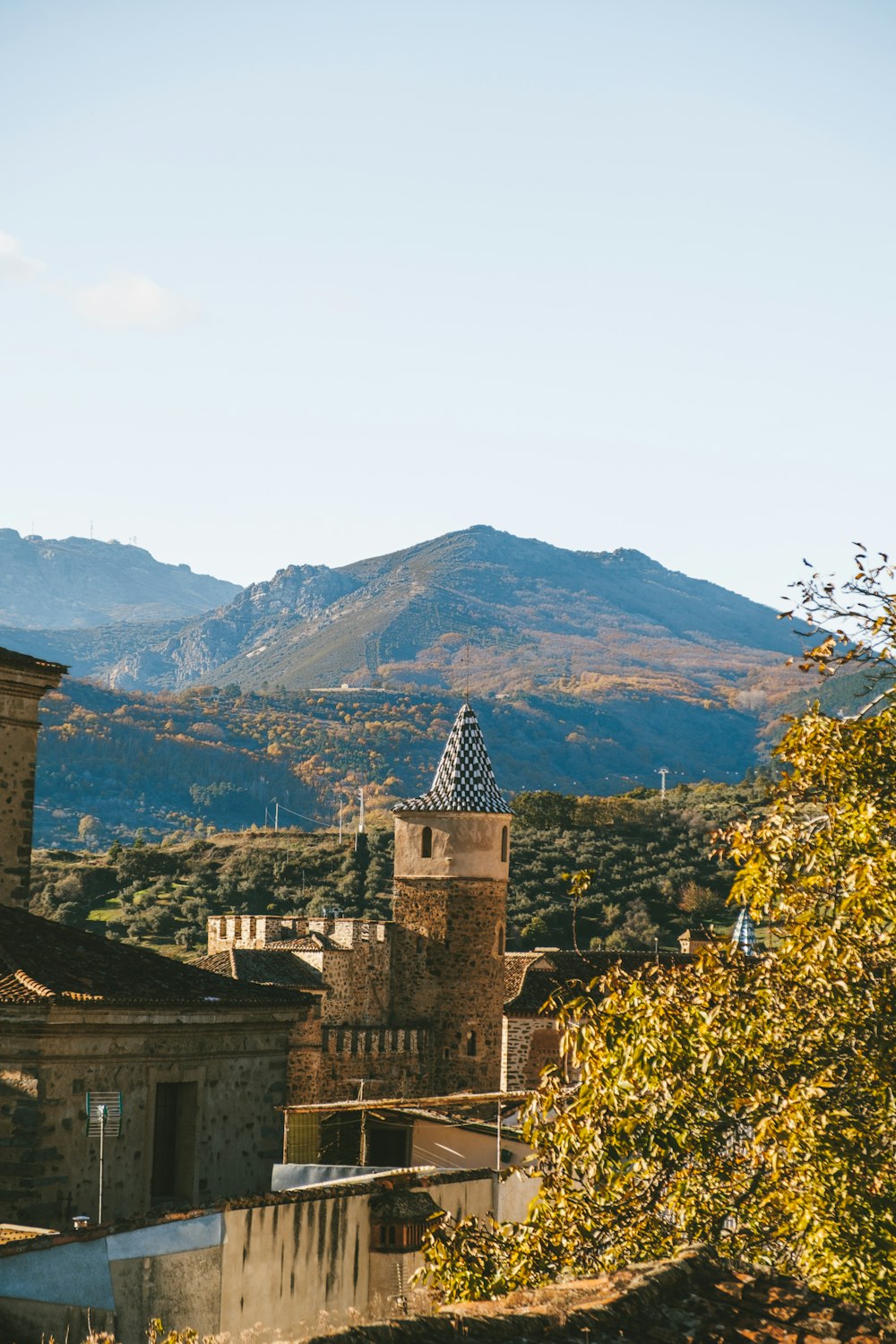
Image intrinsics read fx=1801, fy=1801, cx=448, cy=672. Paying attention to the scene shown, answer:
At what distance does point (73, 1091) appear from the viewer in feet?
44.8

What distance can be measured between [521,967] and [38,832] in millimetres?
74728

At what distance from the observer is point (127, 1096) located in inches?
558

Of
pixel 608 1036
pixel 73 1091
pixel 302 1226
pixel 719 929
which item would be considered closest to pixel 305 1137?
pixel 73 1091

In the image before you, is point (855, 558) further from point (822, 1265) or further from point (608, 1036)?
point (822, 1265)

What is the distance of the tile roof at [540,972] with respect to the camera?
129 ft

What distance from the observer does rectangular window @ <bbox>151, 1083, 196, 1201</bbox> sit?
1471 centimetres

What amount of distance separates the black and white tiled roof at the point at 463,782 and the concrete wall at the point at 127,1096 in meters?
24.3

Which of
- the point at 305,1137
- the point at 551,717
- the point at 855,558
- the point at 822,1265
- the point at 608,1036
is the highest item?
the point at 551,717

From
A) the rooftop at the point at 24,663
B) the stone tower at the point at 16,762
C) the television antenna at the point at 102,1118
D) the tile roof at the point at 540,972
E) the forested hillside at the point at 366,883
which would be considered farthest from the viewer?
the forested hillside at the point at 366,883

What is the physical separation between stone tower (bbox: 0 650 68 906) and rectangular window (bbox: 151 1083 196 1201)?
3.67 metres

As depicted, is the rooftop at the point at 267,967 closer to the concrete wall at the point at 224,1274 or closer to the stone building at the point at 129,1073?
the stone building at the point at 129,1073

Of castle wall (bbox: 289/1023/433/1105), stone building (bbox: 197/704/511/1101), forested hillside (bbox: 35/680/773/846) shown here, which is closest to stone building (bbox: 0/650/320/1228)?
castle wall (bbox: 289/1023/433/1105)

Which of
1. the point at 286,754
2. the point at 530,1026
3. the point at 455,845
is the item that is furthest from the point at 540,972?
the point at 286,754

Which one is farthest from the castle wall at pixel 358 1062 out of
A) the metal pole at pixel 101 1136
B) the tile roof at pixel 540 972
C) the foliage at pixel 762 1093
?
the foliage at pixel 762 1093
